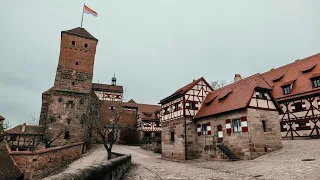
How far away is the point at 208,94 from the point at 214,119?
18.0 ft

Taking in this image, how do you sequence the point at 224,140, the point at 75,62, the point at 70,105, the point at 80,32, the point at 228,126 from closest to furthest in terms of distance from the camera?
the point at 228,126
the point at 224,140
the point at 70,105
the point at 75,62
the point at 80,32

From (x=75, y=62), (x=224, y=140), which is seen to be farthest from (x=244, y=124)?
(x=75, y=62)

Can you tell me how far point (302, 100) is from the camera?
21.1m

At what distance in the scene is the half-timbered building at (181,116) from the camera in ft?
70.7

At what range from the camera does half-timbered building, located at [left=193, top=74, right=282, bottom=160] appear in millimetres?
16203

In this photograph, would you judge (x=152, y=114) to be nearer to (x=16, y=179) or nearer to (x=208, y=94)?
(x=208, y=94)

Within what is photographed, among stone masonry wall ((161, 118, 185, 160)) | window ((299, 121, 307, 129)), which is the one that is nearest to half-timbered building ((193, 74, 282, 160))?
stone masonry wall ((161, 118, 185, 160))

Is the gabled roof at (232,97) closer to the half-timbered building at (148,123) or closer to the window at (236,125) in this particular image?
the window at (236,125)

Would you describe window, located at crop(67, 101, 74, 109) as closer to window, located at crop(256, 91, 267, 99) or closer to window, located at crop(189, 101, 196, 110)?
window, located at crop(189, 101, 196, 110)

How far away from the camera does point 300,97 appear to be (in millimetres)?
21000

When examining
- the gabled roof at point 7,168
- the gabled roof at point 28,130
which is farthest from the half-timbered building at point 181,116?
the gabled roof at point 28,130

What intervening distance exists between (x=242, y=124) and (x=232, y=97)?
11.2 ft

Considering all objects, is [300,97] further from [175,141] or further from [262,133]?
[175,141]

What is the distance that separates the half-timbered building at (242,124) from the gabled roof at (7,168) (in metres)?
15.7
